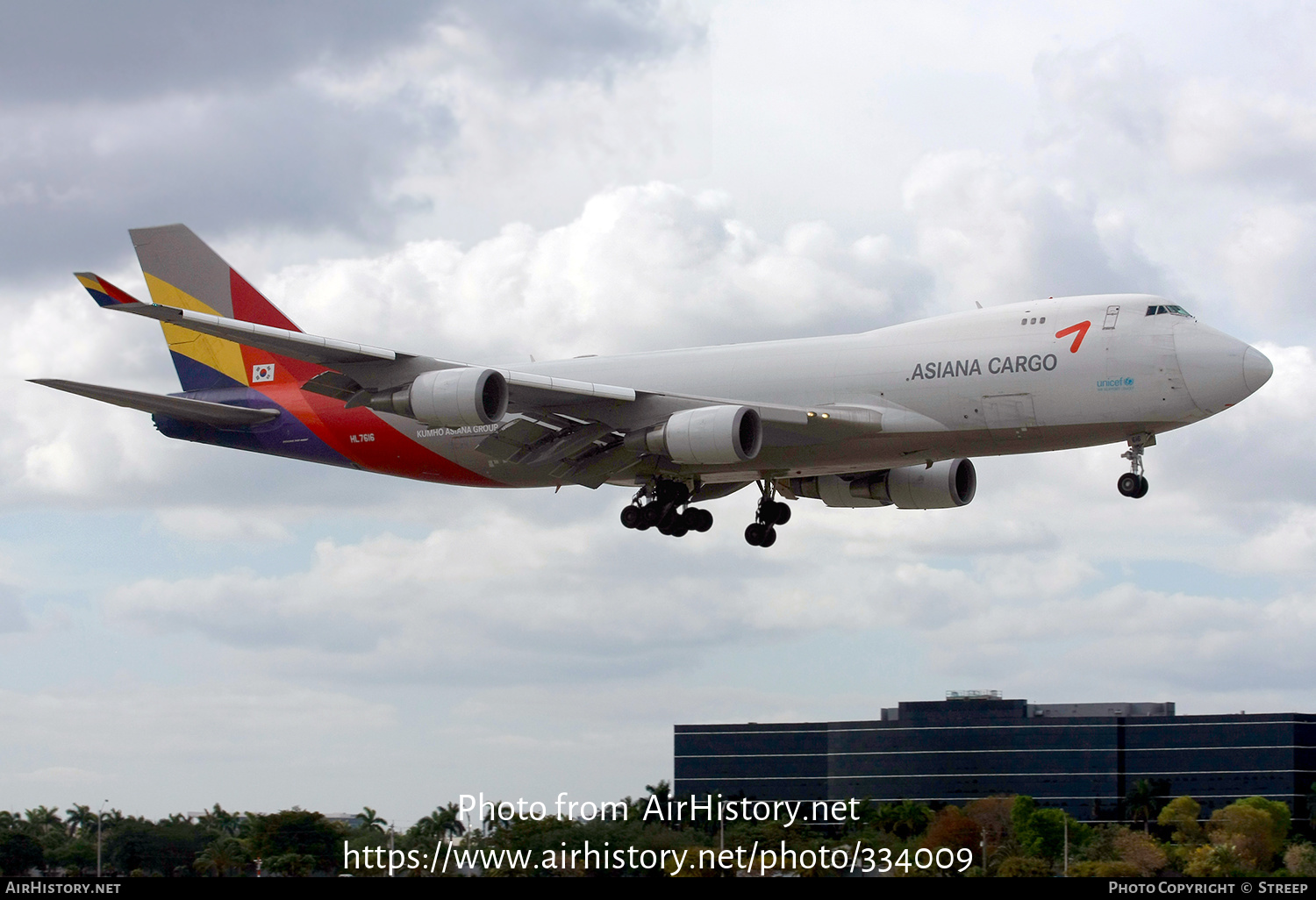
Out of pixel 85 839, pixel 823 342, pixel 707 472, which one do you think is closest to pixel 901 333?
pixel 823 342

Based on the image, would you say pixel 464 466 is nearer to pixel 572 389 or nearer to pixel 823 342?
pixel 572 389

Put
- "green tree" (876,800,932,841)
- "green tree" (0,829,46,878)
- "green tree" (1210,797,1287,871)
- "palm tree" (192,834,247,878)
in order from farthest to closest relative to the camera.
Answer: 1. "green tree" (876,800,932,841)
2. "green tree" (1210,797,1287,871)
3. "palm tree" (192,834,247,878)
4. "green tree" (0,829,46,878)

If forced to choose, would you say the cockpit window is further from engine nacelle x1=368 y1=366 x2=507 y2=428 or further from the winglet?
the winglet

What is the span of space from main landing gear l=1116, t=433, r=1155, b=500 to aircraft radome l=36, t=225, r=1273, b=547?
0.04 meters

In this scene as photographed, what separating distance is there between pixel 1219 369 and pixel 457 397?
18.7m

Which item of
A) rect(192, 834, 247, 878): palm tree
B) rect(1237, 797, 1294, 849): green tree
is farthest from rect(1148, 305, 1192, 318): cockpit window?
rect(1237, 797, 1294, 849): green tree

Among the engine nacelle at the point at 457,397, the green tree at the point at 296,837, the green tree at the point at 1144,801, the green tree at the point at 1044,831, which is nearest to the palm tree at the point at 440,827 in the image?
the green tree at the point at 296,837

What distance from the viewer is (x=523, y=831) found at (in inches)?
2200

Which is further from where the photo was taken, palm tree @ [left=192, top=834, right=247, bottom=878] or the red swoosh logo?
palm tree @ [left=192, top=834, right=247, bottom=878]

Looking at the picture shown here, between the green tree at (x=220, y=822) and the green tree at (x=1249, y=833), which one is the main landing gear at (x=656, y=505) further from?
the green tree at (x=1249, y=833)

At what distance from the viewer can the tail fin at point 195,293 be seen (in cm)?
4884

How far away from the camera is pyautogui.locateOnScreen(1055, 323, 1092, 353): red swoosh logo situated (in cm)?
3709

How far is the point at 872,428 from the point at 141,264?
87.1ft

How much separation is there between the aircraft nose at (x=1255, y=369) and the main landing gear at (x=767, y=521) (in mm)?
15809
